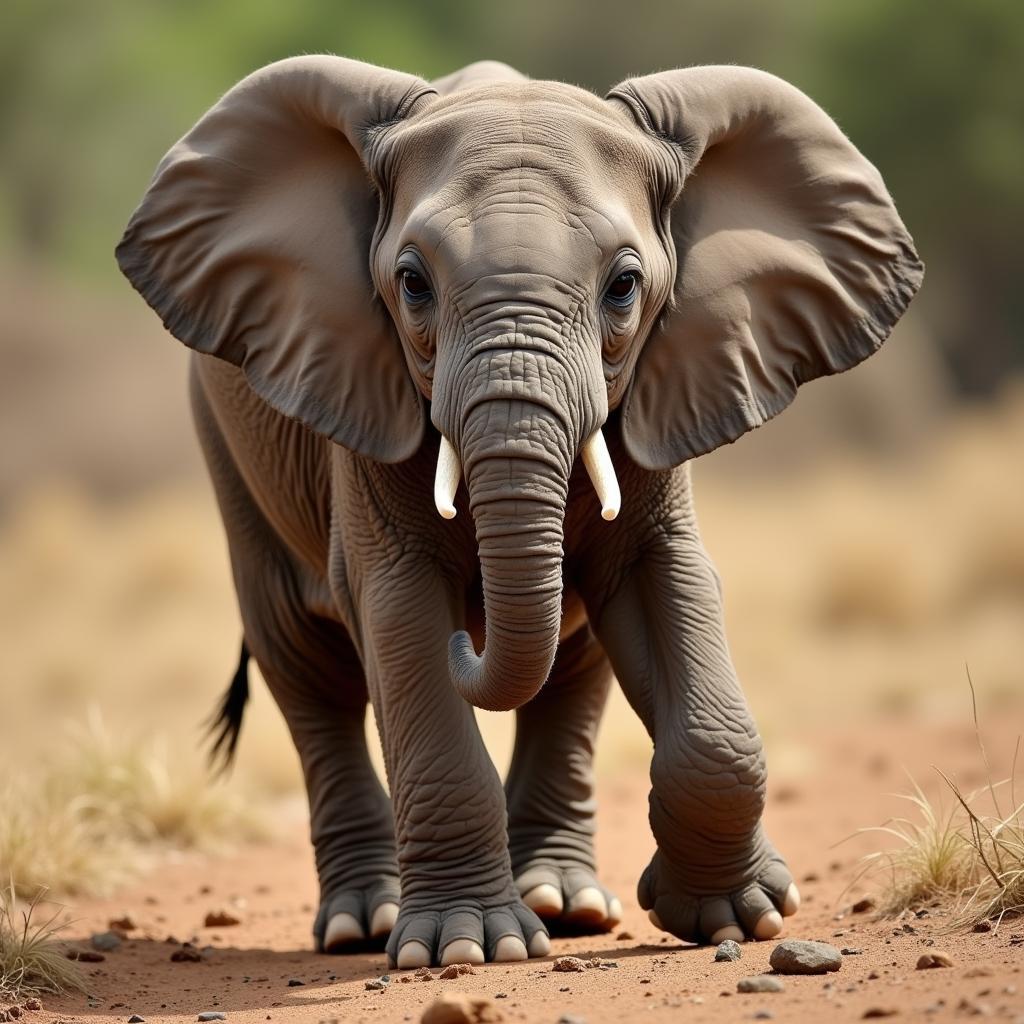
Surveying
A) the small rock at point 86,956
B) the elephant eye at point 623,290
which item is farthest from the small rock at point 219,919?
the elephant eye at point 623,290

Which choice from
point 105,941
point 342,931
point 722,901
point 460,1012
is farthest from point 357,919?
point 460,1012

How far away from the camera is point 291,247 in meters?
6.67

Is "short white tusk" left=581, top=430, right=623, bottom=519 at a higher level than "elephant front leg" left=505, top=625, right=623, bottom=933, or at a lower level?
higher

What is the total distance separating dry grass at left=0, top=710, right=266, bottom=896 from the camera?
9430mm

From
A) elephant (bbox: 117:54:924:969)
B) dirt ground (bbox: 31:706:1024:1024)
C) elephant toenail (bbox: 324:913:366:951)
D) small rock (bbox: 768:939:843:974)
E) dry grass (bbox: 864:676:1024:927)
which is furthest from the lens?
elephant toenail (bbox: 324:913:366:951)

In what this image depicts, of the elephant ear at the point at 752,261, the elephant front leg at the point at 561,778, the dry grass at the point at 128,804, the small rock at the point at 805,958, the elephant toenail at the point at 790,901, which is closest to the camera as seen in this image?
the small rock at the point at 805,958

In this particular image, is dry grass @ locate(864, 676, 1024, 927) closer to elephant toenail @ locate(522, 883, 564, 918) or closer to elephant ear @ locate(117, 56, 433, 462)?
elephant toenail @ locate(522, 883, 564, 918)

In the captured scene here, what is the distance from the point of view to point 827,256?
22.1ft

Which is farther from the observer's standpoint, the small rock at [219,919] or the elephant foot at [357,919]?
the small rock at [219,919]

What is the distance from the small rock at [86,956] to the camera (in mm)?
6934

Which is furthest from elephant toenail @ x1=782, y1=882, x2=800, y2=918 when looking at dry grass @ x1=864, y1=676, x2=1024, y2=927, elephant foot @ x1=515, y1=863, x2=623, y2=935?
elephant foot @ x1=515, y1=863, x2=623, y2=935

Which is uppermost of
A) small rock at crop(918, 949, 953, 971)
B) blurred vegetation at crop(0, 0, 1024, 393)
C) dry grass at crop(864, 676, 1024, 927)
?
blurred vegetation at crop(0, 0, 1024, 393)

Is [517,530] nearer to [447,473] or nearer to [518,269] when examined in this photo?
[447,473]

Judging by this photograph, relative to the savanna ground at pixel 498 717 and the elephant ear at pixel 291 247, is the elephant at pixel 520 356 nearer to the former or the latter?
the elephant ear at pixel 291 247
